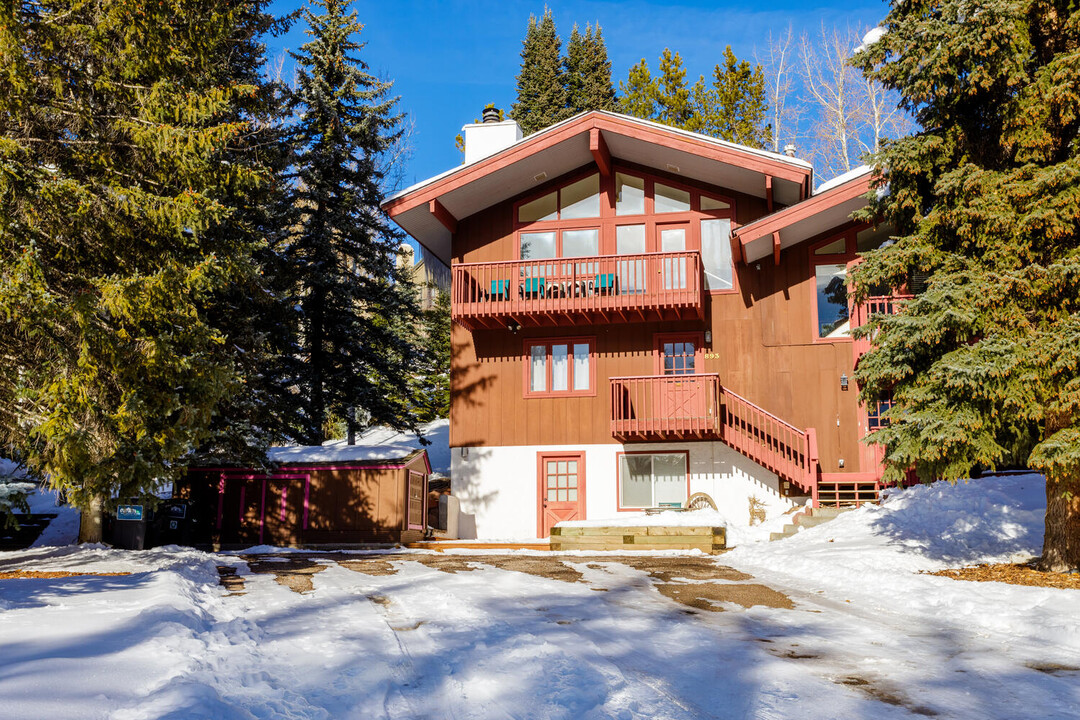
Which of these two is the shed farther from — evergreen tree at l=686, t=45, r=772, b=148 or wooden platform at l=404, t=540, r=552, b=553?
evergreen tree at l=686, t=45, r=772, b=148

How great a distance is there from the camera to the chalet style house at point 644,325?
18.5 meters

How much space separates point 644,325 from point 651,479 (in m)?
3.64

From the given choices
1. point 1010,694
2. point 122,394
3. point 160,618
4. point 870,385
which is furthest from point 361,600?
point 870,385

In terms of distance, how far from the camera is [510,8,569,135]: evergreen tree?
39.2m

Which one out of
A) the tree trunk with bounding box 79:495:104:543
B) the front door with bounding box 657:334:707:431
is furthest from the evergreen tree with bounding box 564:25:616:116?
the tree trunk with bounding box 79:495:104:543

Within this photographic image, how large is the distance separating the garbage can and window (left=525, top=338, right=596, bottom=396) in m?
8.71

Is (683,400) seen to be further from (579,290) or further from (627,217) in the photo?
(627,217)

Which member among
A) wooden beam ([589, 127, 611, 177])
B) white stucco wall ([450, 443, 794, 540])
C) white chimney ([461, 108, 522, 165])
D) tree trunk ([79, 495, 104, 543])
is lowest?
tree trunk ([79, 495, 104, 543])

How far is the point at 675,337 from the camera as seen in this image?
19938 millimetres

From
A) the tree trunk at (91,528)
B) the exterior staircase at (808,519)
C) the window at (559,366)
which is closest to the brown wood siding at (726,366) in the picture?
the window at (559,366)

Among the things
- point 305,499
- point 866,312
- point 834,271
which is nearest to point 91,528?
point 305,499

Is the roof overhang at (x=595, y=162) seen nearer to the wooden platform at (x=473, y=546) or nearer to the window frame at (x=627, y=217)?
the window frame at (x=627, y=217)

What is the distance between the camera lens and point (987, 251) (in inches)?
387

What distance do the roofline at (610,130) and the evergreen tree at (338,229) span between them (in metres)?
3.08
